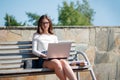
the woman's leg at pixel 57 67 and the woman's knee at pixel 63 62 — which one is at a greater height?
the woman's knee at pixel 63 62

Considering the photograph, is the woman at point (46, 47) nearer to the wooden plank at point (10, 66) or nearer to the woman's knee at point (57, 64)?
the woman's knee at point (57, 64)

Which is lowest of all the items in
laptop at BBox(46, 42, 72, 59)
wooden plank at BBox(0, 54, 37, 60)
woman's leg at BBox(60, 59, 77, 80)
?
woman's leg at BBox(60, 59, 77, 80)

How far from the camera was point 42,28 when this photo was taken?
443 centimetres

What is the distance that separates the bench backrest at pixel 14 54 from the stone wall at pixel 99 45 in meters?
0.41

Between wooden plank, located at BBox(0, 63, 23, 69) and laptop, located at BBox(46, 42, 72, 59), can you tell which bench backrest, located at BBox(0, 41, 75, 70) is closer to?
wooden plank, located at BBox(0, 63, 23, 69)

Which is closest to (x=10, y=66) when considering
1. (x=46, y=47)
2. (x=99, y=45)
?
(x=46, y=47)

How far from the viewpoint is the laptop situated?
4.04m

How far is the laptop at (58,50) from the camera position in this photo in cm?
404

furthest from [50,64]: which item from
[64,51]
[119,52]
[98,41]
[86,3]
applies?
[86,3]

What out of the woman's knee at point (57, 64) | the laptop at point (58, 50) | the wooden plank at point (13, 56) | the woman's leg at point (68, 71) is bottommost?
the woman's leg at point (68, 71)

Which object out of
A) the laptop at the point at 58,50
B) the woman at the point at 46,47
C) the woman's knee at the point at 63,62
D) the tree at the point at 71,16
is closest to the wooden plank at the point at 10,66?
the woman at the point at 46,47

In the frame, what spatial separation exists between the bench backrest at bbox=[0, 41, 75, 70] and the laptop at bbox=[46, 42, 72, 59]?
390mm

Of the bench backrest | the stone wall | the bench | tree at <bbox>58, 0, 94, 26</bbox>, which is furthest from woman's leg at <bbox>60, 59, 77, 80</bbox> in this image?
tree at <bbox>58, 0, 94, 26</bbox>

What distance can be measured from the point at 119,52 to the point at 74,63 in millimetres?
1343
